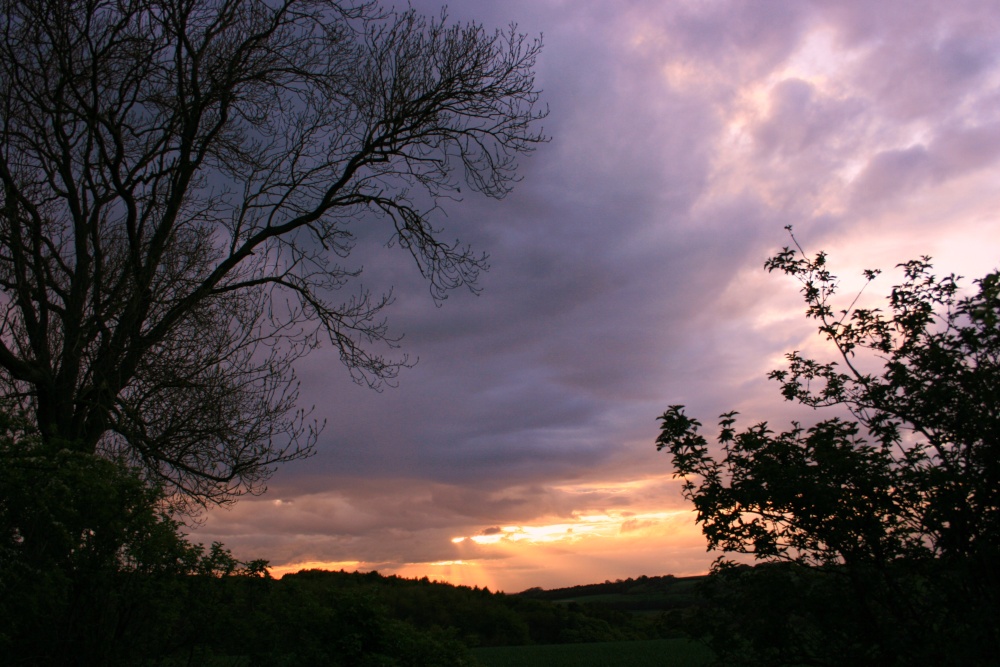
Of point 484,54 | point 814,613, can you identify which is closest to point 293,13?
point 484,54

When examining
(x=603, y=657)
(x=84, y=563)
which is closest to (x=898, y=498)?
(x=84, y=563)

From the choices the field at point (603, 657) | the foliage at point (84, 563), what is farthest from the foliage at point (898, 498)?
the field at point (603, 657)

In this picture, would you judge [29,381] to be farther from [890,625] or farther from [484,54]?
[890,625]

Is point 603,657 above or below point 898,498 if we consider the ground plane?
below

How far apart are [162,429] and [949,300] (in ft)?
31.0

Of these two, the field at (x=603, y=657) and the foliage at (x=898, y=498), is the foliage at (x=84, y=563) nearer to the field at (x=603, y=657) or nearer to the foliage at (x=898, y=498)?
the foliage at (x=898, y=498)

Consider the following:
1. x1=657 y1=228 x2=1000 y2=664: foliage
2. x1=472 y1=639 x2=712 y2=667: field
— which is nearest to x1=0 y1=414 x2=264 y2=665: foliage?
x1=657 y1=228 x2=1000 y2=664: foliage

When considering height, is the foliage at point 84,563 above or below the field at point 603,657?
above

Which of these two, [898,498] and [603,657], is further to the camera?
[603,657]

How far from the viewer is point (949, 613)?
468 cm

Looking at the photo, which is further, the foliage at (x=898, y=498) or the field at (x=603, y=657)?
the field at (x=603, y=657)

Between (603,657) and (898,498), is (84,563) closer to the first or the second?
(898,498)

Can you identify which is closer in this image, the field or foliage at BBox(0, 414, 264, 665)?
foliage at BBox(0, 414, 264, 665)

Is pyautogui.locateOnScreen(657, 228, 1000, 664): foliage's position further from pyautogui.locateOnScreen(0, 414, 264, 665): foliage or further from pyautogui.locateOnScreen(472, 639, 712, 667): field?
pyautogui.locateOnScreen(472, 639, 712, 667): field
